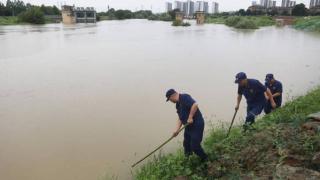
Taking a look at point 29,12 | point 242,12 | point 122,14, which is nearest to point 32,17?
point 29,12

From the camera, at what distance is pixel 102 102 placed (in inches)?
388

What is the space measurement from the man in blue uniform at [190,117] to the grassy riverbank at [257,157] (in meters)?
0.33

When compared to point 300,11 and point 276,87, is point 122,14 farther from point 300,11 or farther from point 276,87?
point 276,87

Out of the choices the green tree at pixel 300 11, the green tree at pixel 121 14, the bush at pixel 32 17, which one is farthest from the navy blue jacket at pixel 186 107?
the green tree at pixel 121 14

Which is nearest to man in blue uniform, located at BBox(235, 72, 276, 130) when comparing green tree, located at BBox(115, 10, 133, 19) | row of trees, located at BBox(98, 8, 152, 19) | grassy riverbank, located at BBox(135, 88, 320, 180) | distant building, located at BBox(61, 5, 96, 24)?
grassy riverbank, located at BBox(135, 88, 320, 180)

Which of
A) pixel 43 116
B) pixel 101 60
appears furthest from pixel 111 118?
pixel 101 60

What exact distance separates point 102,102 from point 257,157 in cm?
616

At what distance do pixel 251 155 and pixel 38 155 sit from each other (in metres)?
3.90

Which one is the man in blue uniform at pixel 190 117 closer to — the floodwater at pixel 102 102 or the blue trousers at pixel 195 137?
the blue trousers at pixel 195 137

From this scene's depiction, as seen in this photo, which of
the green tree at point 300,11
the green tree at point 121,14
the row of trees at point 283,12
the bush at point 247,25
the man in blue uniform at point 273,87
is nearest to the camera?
the man in blue uniform at point 273,87

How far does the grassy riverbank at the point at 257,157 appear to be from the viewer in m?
3.97

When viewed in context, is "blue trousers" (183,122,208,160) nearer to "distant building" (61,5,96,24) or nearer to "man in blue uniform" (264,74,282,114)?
"man in blue uniform" (264,74,282,114)

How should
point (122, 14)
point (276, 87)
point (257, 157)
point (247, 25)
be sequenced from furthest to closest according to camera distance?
point (122, 14), point (247, 25), point (276, 87), point (257, 157)

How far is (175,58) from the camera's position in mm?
19000
